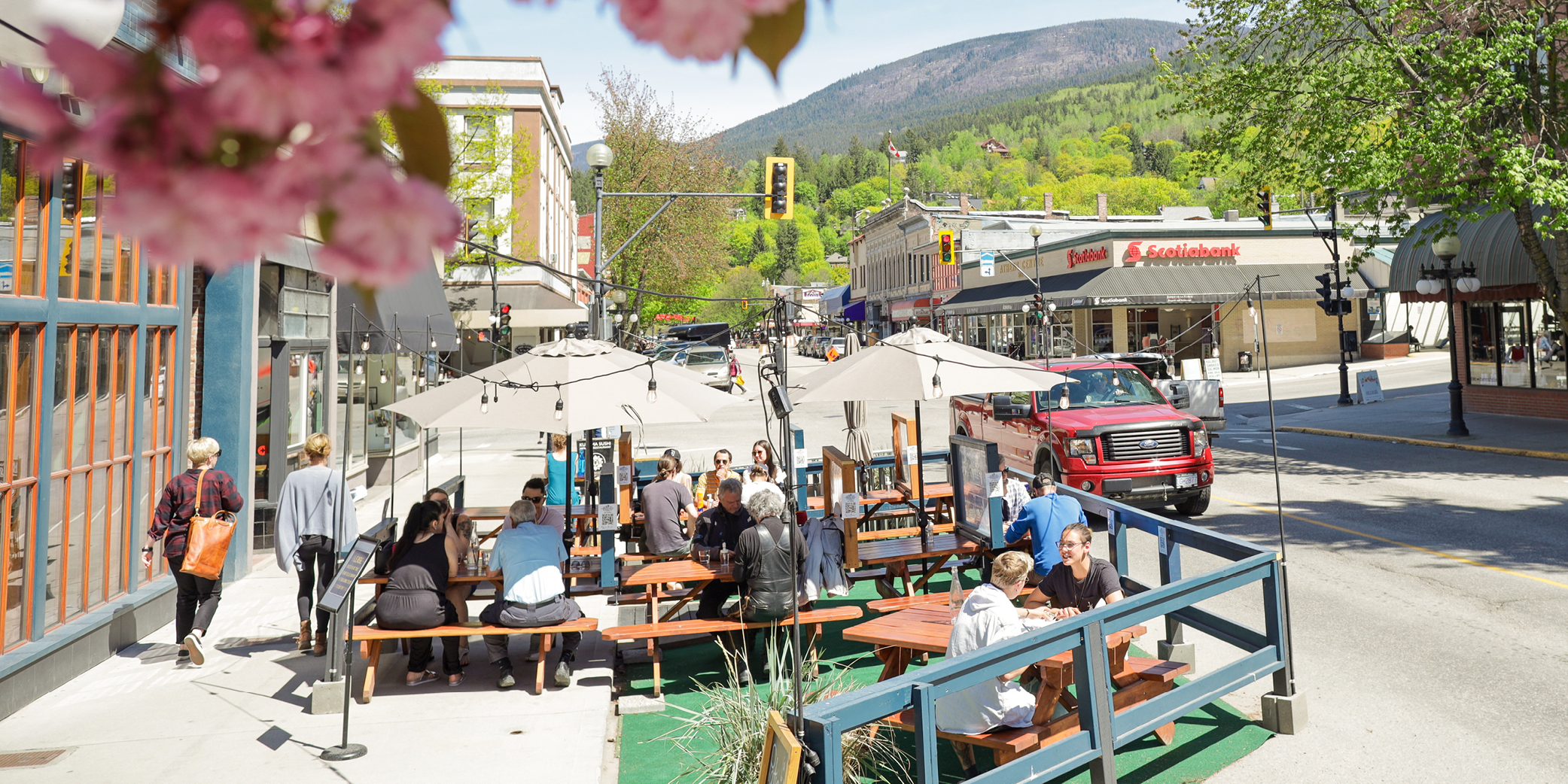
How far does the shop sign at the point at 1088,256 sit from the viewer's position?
47.9 metres

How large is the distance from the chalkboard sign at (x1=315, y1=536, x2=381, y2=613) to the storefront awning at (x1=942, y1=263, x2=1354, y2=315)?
136ft

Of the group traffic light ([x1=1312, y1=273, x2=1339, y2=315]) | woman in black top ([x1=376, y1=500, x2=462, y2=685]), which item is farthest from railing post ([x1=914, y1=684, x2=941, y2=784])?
traffic light ([x1=1312, y1=273, x2=1339, y2=315])

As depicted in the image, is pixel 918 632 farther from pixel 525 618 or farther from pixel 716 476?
pixel 716 476

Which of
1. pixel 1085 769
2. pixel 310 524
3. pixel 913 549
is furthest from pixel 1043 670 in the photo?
pixel 310 524

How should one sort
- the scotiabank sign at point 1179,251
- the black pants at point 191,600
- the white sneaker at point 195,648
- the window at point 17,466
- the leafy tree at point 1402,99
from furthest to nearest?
1. the scotiabank sign at point 1179,251
2. the leafy tree at point 1402,99
3. the black pants at point 191,600
4. the white sneaker at point 195,648
5. the window at point 17,466

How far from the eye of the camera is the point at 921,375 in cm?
1005

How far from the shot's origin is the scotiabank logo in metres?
47.9

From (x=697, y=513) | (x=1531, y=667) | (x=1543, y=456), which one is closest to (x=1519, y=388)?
(x=1543, y=456)

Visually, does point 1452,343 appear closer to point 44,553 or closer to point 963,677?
point 963,677

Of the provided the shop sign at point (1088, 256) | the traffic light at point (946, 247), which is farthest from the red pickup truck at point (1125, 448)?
the shop sign at point (1088, 256)

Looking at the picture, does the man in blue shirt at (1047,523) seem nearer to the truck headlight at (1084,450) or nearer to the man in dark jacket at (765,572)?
the man in dark jacket at (765,572)

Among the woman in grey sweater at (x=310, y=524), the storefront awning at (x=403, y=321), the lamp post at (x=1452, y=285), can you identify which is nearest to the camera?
the woman in grey sweater at (x=310, y=524)

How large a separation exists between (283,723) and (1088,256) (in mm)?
46745

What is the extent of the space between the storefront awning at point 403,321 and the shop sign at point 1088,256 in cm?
3460
